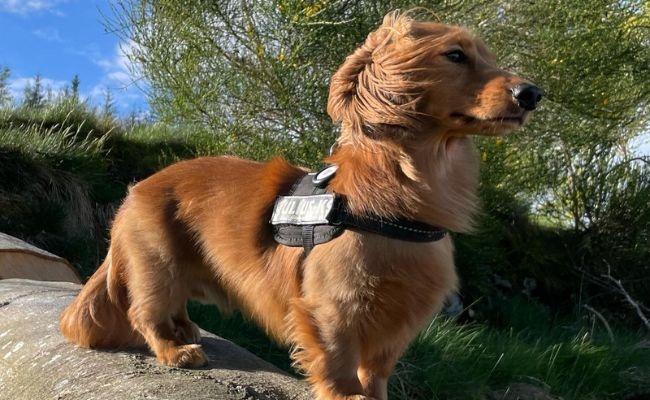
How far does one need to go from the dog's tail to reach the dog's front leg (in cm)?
92

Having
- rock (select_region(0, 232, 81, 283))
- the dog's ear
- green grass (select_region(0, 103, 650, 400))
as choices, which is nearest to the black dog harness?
the dog's ear

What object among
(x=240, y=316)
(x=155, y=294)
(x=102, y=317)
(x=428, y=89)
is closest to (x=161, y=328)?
(x=155, y=294)

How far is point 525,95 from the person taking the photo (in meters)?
2.26

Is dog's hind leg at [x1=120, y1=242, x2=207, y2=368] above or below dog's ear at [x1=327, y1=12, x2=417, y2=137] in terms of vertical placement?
below

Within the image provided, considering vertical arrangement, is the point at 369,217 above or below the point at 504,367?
above

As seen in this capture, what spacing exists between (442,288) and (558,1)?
532 cm

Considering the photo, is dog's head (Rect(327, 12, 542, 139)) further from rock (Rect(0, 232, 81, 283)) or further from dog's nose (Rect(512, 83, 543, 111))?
rock (Rect(0, 232, 81, 283))

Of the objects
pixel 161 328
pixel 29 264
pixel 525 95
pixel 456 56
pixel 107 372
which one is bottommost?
pixel 107 372

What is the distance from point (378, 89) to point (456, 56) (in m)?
0.28

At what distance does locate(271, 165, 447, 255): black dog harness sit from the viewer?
7.98ft

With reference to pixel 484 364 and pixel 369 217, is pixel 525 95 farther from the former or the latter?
pixel 484 364

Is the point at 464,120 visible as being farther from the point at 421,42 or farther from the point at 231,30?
the point at 231,30

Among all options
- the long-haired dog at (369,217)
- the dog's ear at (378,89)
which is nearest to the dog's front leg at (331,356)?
the long-haired dog at (369,217)

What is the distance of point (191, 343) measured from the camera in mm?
3074
